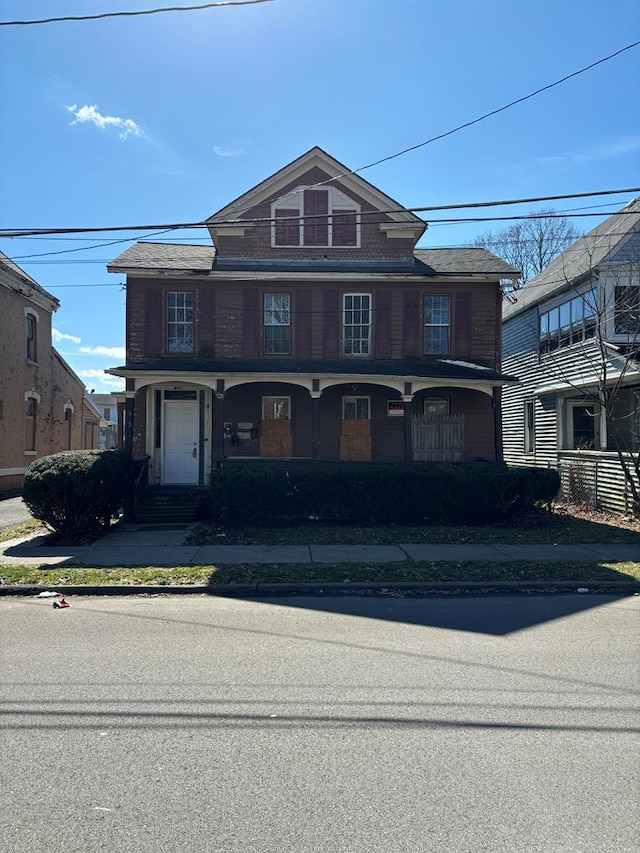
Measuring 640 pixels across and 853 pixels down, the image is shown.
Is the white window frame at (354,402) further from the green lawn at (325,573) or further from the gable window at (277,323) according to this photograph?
the green lawn at (325,573)

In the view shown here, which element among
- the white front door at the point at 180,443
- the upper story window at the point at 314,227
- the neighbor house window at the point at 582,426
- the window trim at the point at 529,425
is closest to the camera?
the white front door at the point at 180,443

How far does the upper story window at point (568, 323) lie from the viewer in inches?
710

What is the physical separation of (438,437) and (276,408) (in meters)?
4.61

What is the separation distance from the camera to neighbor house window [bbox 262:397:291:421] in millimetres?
17047

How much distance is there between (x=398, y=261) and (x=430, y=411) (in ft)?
14.5

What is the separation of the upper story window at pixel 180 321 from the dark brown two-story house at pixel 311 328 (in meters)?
0.04

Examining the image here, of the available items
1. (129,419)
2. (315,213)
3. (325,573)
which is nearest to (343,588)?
(325,573)

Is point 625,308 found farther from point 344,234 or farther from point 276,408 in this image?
point 276,408

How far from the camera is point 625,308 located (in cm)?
1600

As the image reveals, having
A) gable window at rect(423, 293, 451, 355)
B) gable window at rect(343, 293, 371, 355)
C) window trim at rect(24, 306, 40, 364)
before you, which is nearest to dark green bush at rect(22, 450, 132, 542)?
gable window at rect(343, 293, 371, 355)

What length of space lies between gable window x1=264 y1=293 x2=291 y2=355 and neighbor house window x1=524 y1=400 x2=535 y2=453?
10.4 meters

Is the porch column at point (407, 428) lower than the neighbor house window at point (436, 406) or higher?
lower

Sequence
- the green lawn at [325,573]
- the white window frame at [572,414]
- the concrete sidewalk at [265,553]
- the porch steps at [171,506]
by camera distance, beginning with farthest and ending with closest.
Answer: the white window frame at [572,414] < the porch steps at [171,506] < the concrete sidewalk at [265,553] < the green lawn at [325,573]

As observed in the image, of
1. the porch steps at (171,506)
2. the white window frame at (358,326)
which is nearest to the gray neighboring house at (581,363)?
the white window frame at (358,326)
